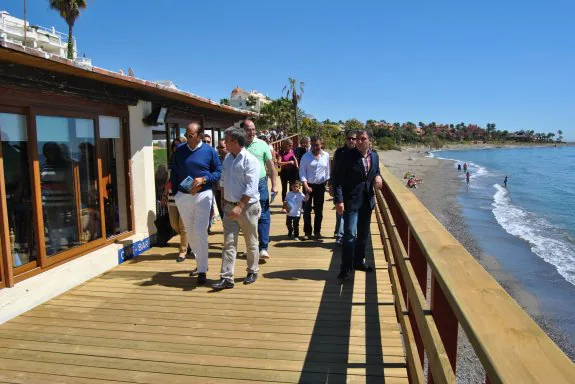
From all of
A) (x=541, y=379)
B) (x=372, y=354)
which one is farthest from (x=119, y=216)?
(x=541, y=379)

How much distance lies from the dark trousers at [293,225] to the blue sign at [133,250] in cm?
214

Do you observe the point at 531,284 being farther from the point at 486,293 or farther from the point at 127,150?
the point at 486,293

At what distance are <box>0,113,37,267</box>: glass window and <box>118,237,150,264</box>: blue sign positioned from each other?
137 centimetres

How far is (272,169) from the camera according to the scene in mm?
5730

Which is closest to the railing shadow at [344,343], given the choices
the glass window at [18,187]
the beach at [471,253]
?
the glass window at [18,187]

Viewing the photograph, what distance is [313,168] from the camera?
6699mm

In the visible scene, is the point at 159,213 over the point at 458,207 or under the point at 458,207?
over

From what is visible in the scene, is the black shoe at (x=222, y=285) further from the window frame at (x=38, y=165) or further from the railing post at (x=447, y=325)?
the railing post at (x=447, y=325)

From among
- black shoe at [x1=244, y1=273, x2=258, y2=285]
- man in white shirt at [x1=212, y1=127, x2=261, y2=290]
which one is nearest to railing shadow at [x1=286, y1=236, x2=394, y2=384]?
black shoe at [x1=244, y1=273, x2=258, y2=285]

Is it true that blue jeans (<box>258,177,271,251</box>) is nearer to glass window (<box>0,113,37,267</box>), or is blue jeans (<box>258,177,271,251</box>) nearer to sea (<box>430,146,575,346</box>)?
glass window (<box>0,113,37,267</box>)

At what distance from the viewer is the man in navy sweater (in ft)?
15.6

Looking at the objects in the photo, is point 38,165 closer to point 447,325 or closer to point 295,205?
point 295,205

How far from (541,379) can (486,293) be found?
0.51 meters

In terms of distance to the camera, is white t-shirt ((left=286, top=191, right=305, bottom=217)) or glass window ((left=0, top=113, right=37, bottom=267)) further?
white t-shirt ((left=286, top=191, right=305, bottom=217))
